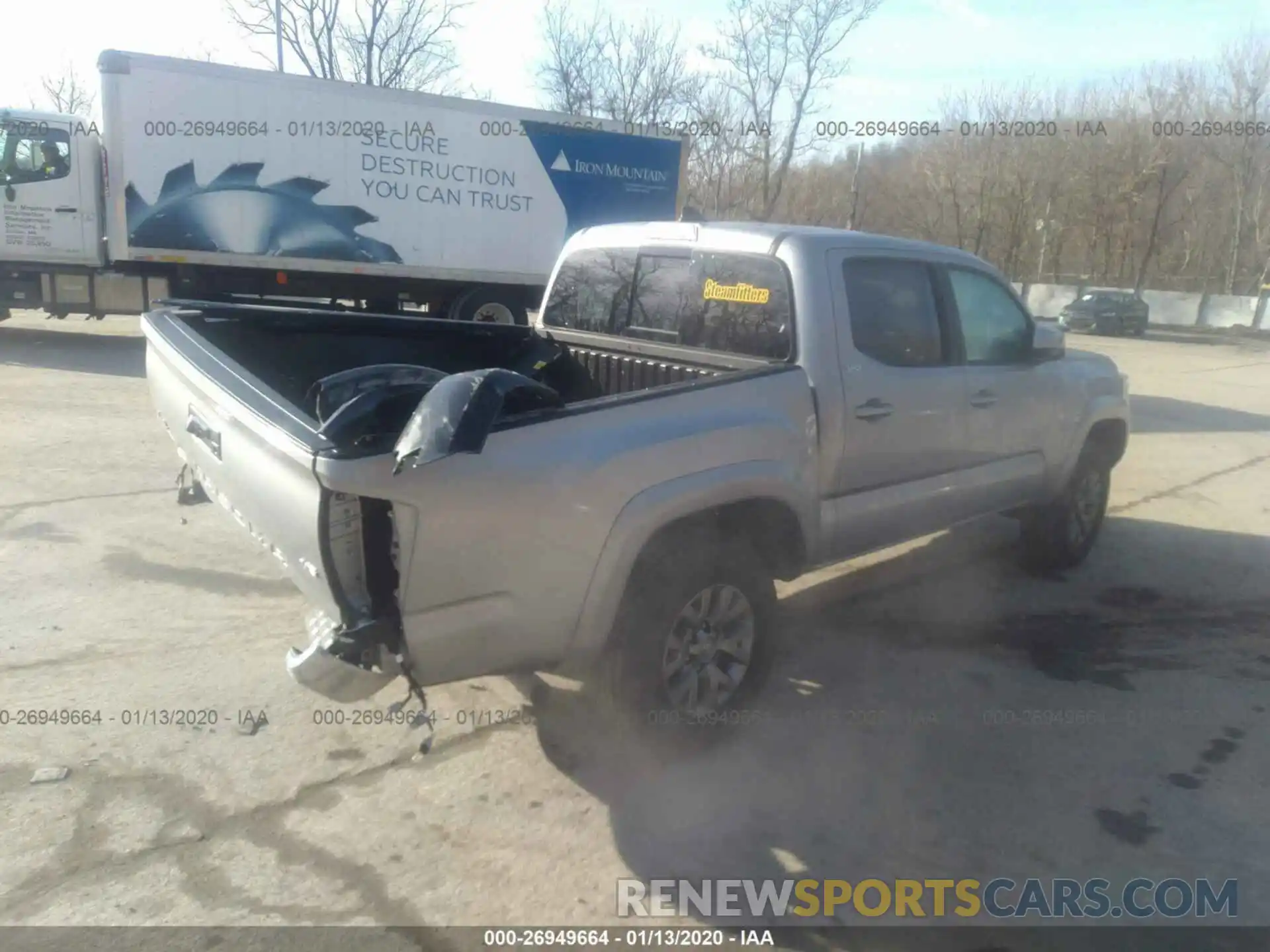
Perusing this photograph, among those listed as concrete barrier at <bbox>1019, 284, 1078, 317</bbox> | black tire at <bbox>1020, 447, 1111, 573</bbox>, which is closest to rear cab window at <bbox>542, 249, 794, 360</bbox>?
black tire at <bbox>1020, 447, 1111, 573</bbox>

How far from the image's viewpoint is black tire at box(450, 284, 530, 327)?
48.3 feet

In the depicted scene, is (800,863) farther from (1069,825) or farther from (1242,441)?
(1242,441)

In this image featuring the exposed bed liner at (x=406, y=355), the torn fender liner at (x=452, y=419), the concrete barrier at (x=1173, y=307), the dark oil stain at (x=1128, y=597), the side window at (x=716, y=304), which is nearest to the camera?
the torn fender liner at (x=452, y=419)

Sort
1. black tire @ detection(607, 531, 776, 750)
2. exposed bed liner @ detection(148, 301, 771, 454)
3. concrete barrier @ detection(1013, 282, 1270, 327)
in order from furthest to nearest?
concrete barrier @ detection(1013, 282, 1270, 327) → exposed bed liner @ detection(148, 301, 771, 454) → black tire @ detection(607, 531, 776, 750)

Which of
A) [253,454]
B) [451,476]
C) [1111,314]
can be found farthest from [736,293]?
[1111,314]

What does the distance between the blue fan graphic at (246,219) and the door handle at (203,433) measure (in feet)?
33.4

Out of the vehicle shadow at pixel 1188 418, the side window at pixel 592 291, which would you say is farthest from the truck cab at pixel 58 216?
the vehicle shadow at pixel 1188 418

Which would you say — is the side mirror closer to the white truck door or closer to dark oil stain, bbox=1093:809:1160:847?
dark oil stain, bbox=1093:809:1160:847

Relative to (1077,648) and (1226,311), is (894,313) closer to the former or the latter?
(1077,648)

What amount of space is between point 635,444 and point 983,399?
248 cm

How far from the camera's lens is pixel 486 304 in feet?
48.8

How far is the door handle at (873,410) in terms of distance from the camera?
4.33 m

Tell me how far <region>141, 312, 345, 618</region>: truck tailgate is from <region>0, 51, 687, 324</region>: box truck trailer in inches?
334

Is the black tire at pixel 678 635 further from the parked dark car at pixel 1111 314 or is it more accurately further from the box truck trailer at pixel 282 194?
the parked dark car at pixel 1111 314
